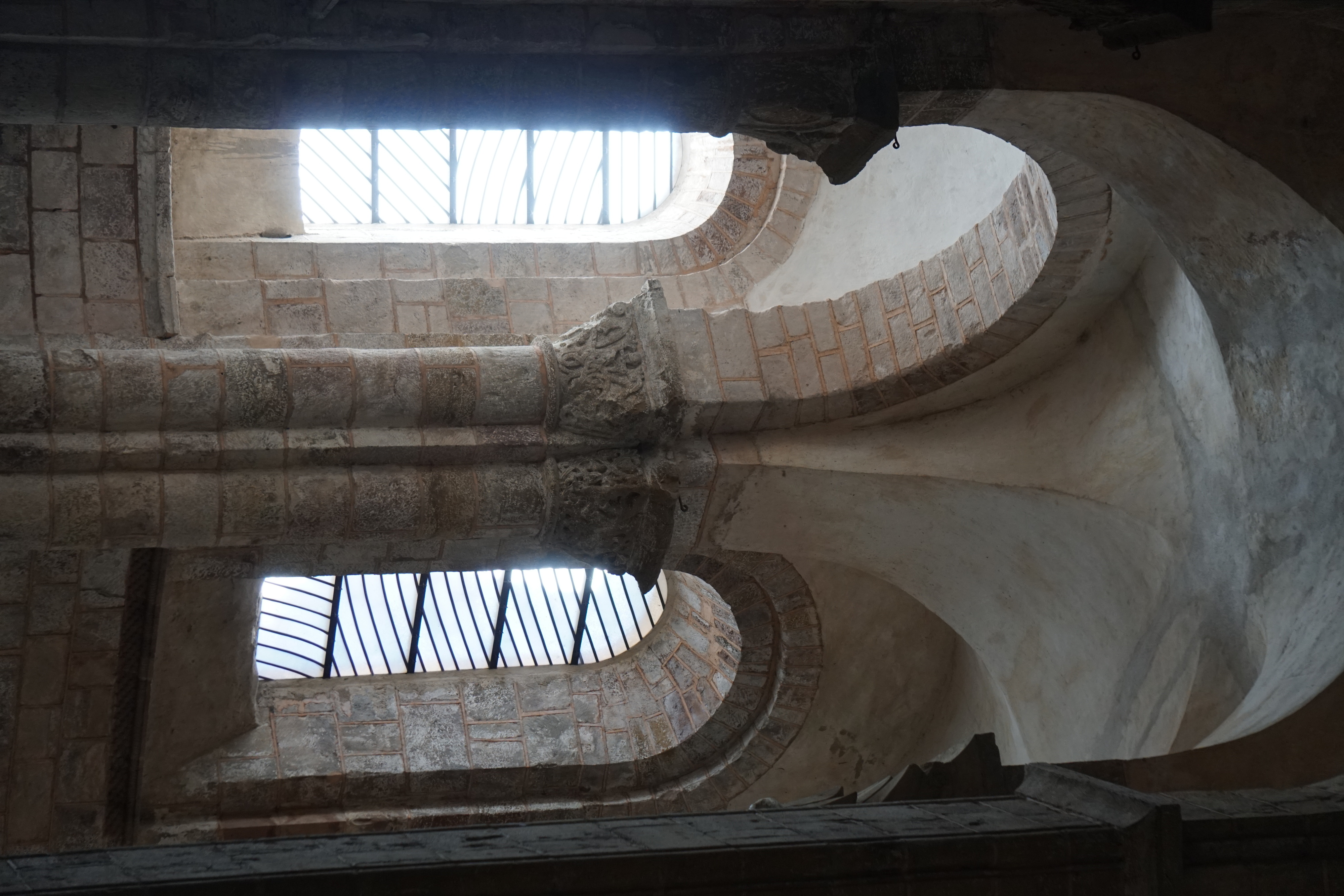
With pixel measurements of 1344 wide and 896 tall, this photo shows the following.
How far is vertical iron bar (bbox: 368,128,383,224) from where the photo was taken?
322 inches

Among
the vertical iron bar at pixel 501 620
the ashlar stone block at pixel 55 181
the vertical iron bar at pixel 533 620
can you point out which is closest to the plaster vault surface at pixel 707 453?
the ashlar stone block at pixel 55 181

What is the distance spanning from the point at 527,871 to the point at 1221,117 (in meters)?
2.99

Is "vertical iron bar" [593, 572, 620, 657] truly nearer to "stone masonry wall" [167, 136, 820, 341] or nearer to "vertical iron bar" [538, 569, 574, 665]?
"vertical iron bar" [538, 569, 574, 665]

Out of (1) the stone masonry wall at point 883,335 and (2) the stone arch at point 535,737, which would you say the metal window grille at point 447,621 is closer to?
(2) the stone arch at point 535,737

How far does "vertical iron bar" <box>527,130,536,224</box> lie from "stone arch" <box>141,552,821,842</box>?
2.33 m

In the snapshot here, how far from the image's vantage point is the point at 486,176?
8352 mm

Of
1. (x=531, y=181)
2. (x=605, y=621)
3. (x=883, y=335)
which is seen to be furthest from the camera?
(x=605, y=621)

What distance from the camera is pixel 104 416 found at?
4770 millimetres

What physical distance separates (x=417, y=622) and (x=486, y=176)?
2684 mm

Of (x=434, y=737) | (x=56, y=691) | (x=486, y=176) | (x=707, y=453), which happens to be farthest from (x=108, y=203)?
(x=434, y=737)

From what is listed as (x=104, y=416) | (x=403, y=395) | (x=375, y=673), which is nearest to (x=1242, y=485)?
(x=403, y=395)

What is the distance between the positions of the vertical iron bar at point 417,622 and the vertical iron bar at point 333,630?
42 cm

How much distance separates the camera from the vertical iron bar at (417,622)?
815cm

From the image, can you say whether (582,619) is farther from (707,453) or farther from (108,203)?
(108,203)
